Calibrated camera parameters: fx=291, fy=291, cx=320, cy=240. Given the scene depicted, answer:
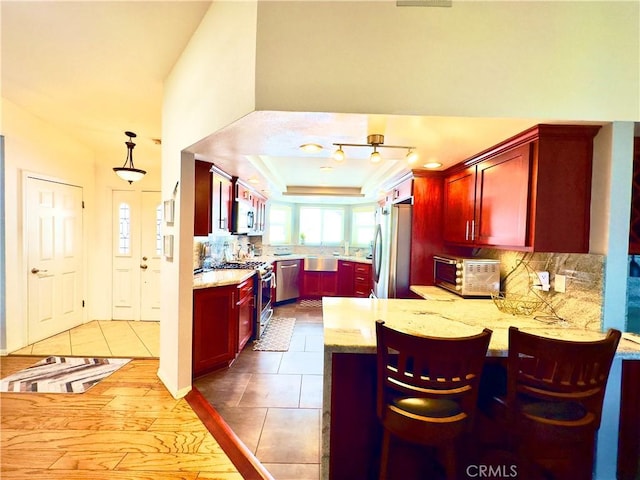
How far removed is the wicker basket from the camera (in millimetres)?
2091

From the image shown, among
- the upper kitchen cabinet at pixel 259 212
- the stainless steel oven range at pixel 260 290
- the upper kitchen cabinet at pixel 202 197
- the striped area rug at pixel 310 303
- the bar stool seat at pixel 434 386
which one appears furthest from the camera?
the striped area rug at pixel 310 303

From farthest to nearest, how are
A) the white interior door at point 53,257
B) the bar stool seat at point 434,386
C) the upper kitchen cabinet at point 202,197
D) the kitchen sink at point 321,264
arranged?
the kitchen sink at point 321,264 → the white interior door at point 53,257 → the upper kitchen cabinet at point 202,197 → the bar stool seat at point 434,386

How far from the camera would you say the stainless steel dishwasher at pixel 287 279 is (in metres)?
5.75

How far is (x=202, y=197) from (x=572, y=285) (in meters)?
3.28

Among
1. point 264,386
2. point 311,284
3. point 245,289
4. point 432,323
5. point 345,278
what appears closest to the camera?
point 432,323

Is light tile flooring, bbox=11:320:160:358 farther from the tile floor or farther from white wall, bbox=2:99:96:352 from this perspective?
the tile floor

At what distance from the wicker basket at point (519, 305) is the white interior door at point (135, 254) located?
4.56m

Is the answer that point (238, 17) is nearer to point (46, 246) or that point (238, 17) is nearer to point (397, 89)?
point (397, 89)

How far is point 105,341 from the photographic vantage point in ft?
12.2

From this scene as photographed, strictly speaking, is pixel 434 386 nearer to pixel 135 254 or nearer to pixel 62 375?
pixel 62 375

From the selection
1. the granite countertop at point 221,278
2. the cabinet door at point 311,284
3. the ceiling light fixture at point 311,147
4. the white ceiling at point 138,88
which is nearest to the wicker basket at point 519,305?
the white ceiling at point 138,88

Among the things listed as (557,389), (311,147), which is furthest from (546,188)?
(311,147)

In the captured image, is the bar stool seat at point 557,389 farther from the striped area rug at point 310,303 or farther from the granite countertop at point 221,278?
the striped area rug at point 310,303

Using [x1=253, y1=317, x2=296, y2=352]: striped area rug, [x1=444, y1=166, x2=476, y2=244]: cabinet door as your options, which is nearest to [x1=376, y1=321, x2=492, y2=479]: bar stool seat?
[x1=444, y1=166, x2=476, y2=244]: cabinet door
